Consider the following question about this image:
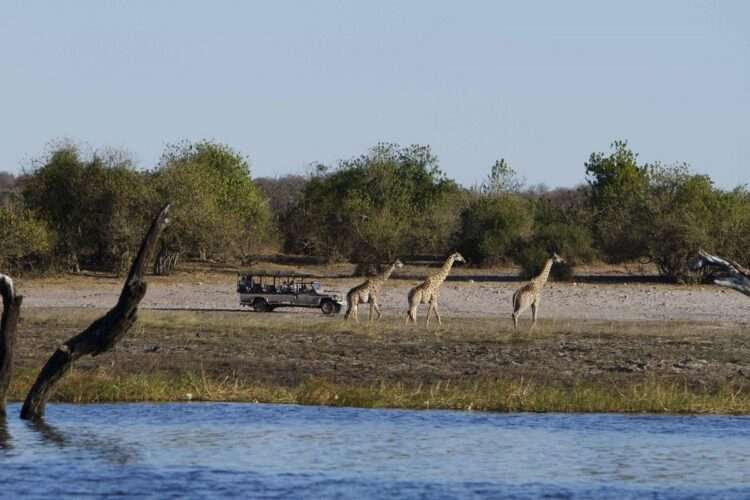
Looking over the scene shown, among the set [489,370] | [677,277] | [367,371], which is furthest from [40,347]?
[677,277]

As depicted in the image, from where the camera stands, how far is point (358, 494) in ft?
58.5

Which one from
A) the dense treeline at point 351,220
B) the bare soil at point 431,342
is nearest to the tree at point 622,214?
the dense treeline at point 351,220

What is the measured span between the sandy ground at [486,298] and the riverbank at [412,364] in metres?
3.16

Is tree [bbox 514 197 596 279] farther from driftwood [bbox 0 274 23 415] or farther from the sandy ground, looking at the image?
driftwood [bbox 0 274 23 415]

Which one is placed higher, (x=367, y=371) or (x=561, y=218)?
(x=561, y=218)

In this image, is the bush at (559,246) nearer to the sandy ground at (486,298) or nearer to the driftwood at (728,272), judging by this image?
the sandy ground at (486,298)

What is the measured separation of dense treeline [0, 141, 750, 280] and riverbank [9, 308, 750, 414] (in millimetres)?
17428

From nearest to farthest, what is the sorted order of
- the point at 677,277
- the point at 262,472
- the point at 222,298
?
the point at 262,472
the point at 222,298
the point at 677,277

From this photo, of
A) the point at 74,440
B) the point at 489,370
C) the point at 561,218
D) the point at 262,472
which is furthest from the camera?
the point at 561,218

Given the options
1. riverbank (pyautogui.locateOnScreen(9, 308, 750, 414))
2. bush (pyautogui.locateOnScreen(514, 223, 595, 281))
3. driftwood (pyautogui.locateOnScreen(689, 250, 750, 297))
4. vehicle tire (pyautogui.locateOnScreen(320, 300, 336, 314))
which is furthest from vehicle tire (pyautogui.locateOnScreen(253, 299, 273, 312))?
driftwood (pyautogui.locateOnScreen(689, 250, 750, 297))

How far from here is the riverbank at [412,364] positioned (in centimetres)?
2353

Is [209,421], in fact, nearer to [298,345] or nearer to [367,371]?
[367,371]

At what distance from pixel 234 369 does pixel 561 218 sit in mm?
40130

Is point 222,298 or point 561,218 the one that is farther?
point 561,218
